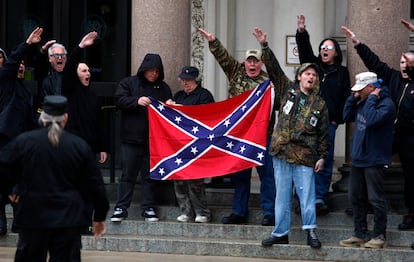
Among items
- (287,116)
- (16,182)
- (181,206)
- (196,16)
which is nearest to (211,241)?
(181,206)

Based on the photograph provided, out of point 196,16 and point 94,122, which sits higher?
point 196,16

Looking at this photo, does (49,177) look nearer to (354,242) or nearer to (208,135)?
(354,242)

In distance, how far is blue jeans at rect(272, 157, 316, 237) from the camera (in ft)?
37.3

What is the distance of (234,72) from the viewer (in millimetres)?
12516

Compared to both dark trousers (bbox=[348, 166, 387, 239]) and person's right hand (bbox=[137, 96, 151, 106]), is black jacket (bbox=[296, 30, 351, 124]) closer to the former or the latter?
dark trousers (bbox=[348, 166, 387, 239])

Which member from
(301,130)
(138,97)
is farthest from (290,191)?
(138,97)

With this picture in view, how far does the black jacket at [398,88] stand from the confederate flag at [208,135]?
1185mm

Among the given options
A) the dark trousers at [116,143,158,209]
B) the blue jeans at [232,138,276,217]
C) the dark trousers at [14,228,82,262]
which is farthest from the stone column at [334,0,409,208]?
the dark trousers at [14,228,82,262]

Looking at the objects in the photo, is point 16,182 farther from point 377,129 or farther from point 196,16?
point 196,16

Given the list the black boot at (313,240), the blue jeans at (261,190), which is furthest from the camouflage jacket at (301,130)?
the blue jeans at (261,190)

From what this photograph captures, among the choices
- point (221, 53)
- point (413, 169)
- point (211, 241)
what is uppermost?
point (221, 53)

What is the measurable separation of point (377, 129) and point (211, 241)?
2.19 metres

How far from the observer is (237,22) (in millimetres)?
16016

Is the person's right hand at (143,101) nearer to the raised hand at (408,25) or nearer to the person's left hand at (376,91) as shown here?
the person's left hand at (376,91)
